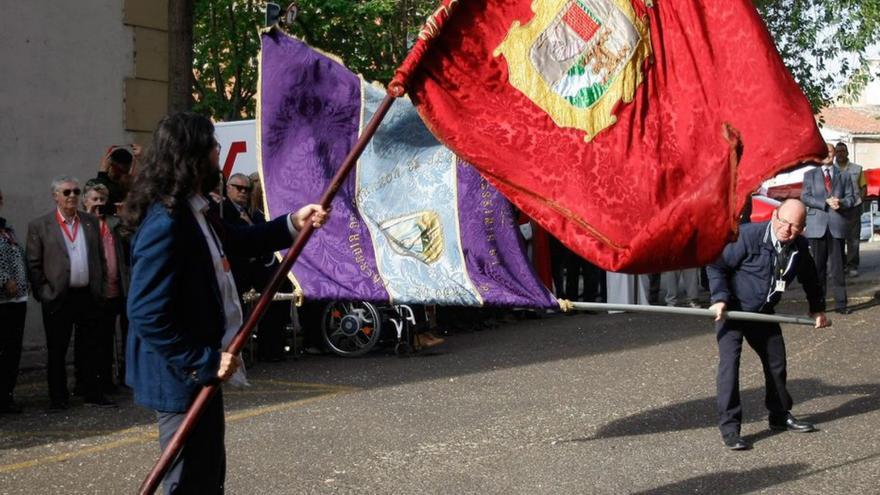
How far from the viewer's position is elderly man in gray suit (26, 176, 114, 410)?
9.81 meters

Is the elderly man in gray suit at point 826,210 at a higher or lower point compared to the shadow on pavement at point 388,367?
higher

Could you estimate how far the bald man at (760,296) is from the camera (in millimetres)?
8023

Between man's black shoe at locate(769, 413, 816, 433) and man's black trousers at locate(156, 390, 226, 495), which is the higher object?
man's black trousers at locate(156, 390, 226, 495)

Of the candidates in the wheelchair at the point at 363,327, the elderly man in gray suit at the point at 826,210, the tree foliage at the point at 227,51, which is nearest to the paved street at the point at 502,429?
the wheelchair at the point at 363,327

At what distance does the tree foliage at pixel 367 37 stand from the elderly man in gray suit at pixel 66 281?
642 inches

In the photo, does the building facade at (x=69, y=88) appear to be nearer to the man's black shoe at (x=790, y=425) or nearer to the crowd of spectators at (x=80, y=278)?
the crowd of spectators at (x=80, y=278)

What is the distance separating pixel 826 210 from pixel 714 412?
7.59 meters

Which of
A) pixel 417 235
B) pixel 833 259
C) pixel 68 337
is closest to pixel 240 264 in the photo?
pixel 417 235

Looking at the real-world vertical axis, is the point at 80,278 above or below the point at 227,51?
below

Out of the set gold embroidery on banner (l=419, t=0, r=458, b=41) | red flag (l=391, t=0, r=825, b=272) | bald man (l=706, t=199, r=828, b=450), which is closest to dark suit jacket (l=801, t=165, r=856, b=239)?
bald man (l=706, t=199, r=828, b=450)

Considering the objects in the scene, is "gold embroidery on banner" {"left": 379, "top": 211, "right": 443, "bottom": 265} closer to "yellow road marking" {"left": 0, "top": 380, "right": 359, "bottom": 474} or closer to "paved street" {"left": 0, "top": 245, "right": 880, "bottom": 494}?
"paved street" {"left": 0, "top": 245, "right": 880, "bottom": 494}

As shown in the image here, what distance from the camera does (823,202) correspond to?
52.0 ft

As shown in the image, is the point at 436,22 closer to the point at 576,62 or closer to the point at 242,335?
the point at 576,62

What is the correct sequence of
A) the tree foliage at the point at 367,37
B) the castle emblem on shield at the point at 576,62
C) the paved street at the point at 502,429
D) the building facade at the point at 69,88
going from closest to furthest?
the castle emblem on shield at the point at 576,62 → the paved street at the point at 502,429 → the building facade at the point at 69,88 → the tree foliage at the point at 367,37
